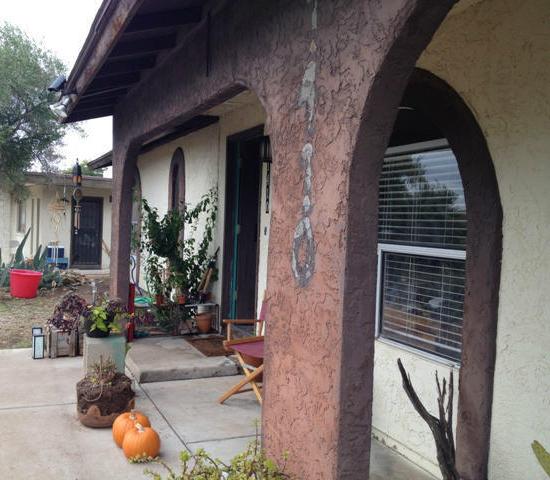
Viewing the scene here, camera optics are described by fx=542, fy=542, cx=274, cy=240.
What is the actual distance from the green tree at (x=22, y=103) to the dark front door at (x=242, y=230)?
31.0ft

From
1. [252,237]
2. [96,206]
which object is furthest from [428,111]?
[96,206]

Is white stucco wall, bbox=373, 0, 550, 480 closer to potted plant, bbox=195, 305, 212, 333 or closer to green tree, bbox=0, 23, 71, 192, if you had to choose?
potted plant, bbox=195, 305, 212, 333

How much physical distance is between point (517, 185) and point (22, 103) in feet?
48.5

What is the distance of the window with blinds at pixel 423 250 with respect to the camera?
3289 mm

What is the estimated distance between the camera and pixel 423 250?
3.51 meters

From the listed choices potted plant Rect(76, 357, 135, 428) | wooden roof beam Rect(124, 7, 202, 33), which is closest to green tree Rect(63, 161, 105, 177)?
potted plant Rect(76, 357, 135, 428)

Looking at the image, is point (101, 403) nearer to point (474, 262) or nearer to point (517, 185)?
point (474, 262)

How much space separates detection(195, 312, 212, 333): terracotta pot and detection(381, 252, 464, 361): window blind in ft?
10.9

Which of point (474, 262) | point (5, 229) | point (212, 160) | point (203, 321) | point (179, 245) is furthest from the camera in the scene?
point (5, 229)

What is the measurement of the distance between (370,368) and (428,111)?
1598 mm

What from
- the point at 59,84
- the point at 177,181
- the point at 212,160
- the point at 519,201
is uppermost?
the point at 59,84

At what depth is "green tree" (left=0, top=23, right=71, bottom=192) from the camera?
14211 millimetres

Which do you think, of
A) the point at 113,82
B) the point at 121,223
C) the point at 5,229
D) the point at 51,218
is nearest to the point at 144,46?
the point at 113,82

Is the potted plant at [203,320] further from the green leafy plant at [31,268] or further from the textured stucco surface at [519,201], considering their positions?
the green leafy plant at [31,268]
